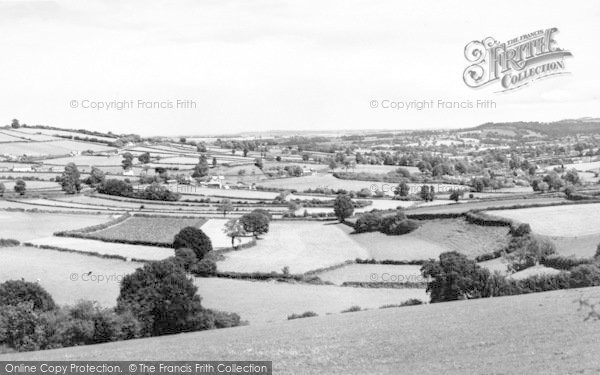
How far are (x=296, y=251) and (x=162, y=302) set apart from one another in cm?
2271

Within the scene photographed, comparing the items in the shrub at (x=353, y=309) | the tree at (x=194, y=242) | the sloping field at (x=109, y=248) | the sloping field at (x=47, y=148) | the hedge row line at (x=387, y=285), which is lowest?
the hedge row line at (x=387, y=285)

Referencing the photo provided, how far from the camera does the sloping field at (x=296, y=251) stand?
173 ft

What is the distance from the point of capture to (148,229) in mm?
67875

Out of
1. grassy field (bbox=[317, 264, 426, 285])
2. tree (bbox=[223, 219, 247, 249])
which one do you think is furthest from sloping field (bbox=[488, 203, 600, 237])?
tree (bbox=[223, 219, 247, 249])

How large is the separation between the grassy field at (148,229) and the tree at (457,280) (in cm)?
2685

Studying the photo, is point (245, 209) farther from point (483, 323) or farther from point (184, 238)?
point (483, 323)

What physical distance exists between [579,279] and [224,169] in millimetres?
92485

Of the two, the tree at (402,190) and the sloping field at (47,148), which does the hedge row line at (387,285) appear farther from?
the sloping field at (47,148)

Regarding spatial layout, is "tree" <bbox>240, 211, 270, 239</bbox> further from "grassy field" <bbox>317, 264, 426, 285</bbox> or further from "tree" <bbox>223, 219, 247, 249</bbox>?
"grassy field" <bbox>317, 264, 426, 285</bbox>

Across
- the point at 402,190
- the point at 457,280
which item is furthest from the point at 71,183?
the point at 457,280

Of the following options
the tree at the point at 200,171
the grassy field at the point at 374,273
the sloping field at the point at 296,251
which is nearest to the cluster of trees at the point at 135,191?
the tree at the point at 200,171

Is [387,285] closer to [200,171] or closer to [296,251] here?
[296,251]

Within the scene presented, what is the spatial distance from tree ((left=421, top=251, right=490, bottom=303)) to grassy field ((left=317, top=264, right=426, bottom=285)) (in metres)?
7.12

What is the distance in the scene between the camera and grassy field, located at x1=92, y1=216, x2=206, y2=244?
6319 centimetres
